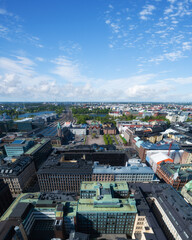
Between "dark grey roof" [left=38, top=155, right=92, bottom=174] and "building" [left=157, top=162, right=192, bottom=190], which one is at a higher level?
"dark grey roof" [left=38, top=155, right=92, bottom=174]

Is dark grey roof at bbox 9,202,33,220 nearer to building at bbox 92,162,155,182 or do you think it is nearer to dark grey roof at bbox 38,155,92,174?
dark grey roof at bbox 38,155,92,174

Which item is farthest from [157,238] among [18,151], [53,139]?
[53,139]

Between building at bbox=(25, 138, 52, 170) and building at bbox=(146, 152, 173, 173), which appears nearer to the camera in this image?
building at bbox=(146, 152, 173, 173)

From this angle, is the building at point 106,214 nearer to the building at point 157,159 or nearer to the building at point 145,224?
the building at point 145,224

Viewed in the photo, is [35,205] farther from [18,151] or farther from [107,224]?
[18,151]

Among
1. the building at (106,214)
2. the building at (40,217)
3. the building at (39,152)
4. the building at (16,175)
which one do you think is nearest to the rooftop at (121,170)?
the building at (106,214)

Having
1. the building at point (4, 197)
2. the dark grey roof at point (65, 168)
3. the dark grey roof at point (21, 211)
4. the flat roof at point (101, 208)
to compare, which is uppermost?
the dark grey roof at point (65, 168)

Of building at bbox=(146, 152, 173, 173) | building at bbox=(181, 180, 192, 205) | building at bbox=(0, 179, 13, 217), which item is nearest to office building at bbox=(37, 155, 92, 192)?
building at bbox=(0, 179, 13, 217)
